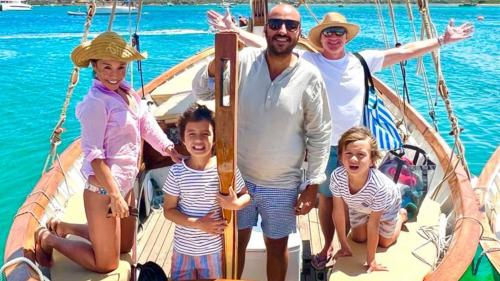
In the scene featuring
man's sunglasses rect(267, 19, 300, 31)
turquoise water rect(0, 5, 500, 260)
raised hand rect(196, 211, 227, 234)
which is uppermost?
man's sunglasses rect(267, 19, 300, 31)

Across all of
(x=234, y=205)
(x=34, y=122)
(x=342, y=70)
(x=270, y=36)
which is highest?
(x=270, y=36)

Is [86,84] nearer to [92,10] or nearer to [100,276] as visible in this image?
[92,10]

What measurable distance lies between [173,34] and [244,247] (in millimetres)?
32148

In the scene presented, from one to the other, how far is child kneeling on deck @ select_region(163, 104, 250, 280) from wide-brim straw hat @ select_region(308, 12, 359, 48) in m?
1.16

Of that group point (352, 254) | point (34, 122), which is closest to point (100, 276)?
point (352, 254)

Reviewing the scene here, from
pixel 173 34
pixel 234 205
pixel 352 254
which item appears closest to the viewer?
pixel 234 205

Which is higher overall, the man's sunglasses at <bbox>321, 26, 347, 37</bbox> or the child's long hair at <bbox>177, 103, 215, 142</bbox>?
the man's sunglasses at <bbox>321, 26, 347, 37</bbox>

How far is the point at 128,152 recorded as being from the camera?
8.04ft

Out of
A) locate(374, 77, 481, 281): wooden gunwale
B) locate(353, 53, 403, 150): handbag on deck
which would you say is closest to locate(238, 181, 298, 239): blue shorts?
locate(374, 77, 481, 281): wooden gunwale

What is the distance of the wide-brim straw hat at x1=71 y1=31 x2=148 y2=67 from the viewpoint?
7.77ft

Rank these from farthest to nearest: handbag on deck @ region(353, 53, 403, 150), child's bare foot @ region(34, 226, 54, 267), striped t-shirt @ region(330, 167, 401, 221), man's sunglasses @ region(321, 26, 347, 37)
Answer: handbag on deck @ region(353, 53, 403, 150), man's sunglasses @ region(321, 26, 347, 37), child's bare foot @ region(34, 226, 54, 267), striped t-shirt @ region(330, 167, 401, 221)

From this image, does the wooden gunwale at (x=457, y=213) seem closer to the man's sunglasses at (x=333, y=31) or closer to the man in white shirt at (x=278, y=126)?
the man in white shirt at (x=278, y=126)

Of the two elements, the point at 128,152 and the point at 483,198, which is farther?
the point at 483,198

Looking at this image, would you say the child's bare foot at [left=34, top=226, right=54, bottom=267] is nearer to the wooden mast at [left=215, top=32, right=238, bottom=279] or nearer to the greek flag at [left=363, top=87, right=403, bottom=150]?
the wooden mast at [left=215, top=32, right=238, bottom=279]
